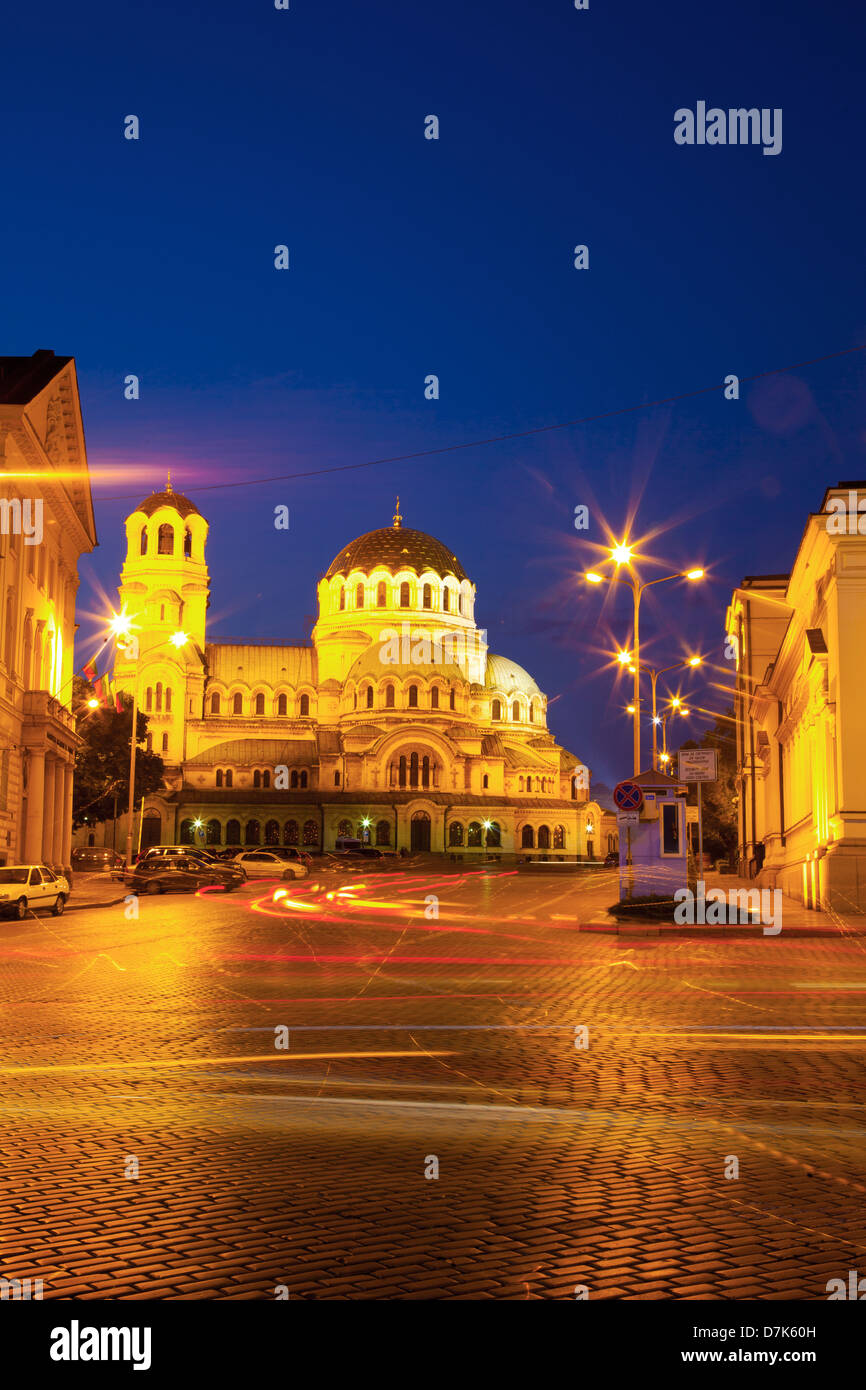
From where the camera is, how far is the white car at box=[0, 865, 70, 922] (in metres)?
33.2

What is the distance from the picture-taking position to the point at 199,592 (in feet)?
363

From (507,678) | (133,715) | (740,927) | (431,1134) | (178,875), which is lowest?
(431,1134)

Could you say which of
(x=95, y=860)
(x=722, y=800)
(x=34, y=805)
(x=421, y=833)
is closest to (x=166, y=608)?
(x=421, y=833)

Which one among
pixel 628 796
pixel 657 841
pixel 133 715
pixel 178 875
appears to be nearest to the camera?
pixel 628 796

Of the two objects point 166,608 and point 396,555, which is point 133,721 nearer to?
point 166,608

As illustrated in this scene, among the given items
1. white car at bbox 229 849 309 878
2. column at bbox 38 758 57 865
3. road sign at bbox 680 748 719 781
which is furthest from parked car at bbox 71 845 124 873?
road sign at bbox 680 748 719 781

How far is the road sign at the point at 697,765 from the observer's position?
3122cm

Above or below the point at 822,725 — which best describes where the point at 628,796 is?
below

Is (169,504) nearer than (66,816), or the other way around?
(66,816)

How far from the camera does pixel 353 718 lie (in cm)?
10606

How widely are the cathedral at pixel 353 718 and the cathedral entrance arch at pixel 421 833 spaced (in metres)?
0.10

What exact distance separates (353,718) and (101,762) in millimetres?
33963

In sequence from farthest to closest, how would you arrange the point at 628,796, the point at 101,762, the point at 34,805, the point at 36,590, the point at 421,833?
1. the point at 421,833
2. the point at 101,762
3. the point at 36,590
4. the point at 34,805
5. the point at 628,796

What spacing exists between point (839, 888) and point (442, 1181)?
2691 cm
